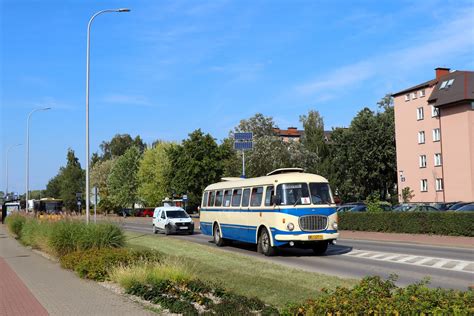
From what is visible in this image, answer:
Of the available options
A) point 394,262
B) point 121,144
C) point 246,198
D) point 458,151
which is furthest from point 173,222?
point 121,144

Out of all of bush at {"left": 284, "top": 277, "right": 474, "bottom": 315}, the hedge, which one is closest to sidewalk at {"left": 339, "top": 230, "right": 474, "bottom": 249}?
the hedge

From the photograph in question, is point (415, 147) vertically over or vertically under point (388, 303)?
over

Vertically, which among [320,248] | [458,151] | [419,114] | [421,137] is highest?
[419,114]

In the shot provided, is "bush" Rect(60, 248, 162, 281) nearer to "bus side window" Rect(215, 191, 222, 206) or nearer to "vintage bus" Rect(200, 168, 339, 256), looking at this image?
"vintage bus" Rect(200, 168, 339, 256)

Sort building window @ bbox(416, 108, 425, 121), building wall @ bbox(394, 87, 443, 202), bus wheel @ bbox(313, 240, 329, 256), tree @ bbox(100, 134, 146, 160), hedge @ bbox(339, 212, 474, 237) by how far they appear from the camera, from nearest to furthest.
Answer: bus wheel @ bbox(313, 240, 329, 256) < hedge @ bbox(339, 212, 474, 237) < building wall @ bbox(394, 87, 443, 202) < building window @ bbox(416, 108, 425, 121) < tree @ bbox(100, 134, 146, 160)

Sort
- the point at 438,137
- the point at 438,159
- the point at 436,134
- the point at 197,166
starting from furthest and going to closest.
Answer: the point at 197,166 → the point at 436,134 → the point at 438,137 → the point at 438,159

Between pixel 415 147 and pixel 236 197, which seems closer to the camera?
pixel 236 197

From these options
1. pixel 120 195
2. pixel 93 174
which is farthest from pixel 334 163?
pixel 93 174

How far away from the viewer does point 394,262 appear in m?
16.1

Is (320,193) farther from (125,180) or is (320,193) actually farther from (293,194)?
(125,180)

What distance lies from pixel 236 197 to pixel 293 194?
4.16 metres

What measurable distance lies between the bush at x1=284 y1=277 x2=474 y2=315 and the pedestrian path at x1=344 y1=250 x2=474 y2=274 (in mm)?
8929

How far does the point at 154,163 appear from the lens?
8575cm

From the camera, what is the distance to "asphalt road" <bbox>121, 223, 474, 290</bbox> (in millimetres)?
12719
